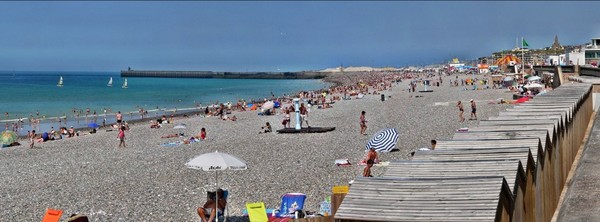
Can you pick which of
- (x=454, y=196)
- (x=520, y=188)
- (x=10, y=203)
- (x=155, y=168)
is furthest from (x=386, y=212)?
(x=155, y=168)

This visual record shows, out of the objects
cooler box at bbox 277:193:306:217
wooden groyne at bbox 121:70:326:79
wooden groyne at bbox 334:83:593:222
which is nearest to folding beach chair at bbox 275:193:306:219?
cooler box at bbox 277:193:306:217

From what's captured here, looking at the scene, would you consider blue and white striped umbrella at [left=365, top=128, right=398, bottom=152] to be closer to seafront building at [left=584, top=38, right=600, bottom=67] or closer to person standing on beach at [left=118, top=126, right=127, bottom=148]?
person standing on beach at [left=118, top=126, right=127, bottom=148]

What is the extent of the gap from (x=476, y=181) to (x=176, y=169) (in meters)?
12.7

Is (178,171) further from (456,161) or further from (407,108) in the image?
(407,108)

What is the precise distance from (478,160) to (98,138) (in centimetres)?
2384

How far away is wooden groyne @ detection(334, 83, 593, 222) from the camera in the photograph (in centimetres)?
536

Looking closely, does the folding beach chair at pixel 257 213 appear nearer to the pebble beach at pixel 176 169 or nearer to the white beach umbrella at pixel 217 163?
the white beach umbrella at pixel 217 163

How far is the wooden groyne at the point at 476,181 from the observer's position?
17.6 ft

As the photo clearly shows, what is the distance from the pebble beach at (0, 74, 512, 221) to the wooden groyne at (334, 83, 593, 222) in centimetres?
419

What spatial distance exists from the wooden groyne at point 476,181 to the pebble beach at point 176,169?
165 inches

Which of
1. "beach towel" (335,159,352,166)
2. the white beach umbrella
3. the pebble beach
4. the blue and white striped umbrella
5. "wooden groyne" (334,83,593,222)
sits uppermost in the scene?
"wooden groyne" (334,83,593,222)

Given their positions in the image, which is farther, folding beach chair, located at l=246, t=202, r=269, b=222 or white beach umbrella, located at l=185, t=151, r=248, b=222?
white beach umbrella, located at l=185, t=151, r=248, b=222

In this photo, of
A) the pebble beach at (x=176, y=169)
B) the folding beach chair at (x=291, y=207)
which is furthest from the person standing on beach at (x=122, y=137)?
the folding beach chair at (x=291, y=207)

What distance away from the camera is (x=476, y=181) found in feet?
18.9
